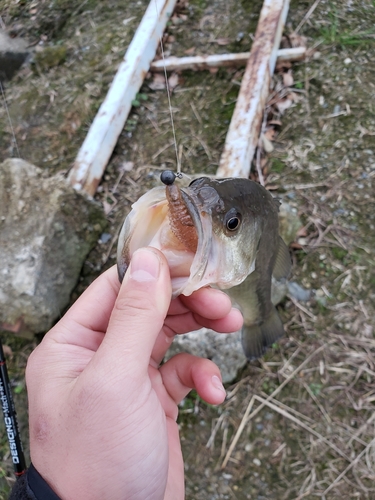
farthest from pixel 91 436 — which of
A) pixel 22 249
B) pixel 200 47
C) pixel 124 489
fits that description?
pixel 200 47

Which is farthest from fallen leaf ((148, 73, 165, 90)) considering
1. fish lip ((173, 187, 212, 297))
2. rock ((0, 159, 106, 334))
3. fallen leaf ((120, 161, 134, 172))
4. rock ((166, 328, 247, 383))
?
fish lip ((173, 187, 212, 297))

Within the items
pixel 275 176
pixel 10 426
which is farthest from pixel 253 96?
pixel 10 426

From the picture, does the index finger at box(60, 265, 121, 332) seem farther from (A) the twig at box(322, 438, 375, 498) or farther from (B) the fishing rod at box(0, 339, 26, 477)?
(A) the twig at box(322, 438, 375, 498)

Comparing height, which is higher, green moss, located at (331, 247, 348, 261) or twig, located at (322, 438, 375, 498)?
green moss, located at (331, 247, 348, 261)

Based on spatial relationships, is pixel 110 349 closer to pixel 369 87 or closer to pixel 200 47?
pixel 369 87

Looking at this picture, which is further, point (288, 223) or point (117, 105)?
point (117, 105)

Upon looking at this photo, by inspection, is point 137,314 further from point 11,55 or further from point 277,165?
point 11,55
